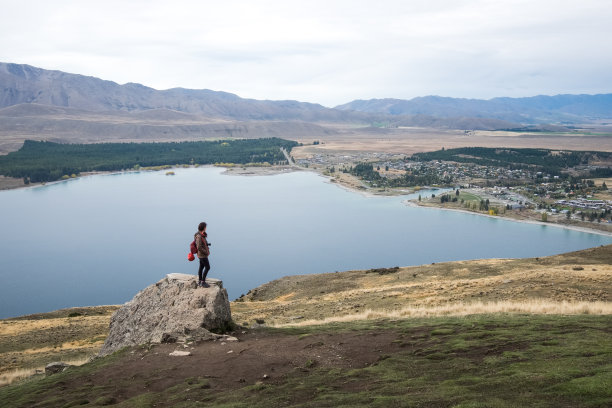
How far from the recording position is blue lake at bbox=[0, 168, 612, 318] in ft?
165

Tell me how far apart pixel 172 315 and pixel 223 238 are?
52.5m

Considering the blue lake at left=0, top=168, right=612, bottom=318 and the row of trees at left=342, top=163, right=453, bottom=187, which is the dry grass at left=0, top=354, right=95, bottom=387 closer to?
the blue lake at left=0, top=168, right=612, bottom=318

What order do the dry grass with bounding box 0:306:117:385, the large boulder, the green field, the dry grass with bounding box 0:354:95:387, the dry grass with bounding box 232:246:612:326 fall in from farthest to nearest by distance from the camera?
the dry grass with bounding box 232:246:612:326 → the dry grass with bounding box 0:306:117:385 → the dry grass with bounding box 0:354:95:387 → the large boulder → the green field

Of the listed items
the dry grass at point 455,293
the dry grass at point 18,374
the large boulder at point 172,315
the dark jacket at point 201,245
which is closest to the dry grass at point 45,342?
the dry grass at point 18,374

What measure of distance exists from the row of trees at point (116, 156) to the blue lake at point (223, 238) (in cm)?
2410

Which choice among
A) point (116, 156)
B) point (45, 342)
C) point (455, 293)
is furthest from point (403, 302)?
point (116, 156)

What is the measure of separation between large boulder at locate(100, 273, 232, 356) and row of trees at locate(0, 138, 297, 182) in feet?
397

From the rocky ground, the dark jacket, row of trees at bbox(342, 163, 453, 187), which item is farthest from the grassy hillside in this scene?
row of trees at bbox(342, 163, 453, 187)

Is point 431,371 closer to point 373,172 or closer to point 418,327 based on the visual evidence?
point 418,327

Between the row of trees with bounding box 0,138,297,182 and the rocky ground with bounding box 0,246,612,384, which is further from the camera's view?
the row of trees with bounding box 0,138,297,182

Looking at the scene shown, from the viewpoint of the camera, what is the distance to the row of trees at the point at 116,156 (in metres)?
127

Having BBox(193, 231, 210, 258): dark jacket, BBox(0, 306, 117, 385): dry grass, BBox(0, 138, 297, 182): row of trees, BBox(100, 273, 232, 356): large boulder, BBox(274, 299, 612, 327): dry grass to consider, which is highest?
BBox(0, 138, 297, 182): row of trees

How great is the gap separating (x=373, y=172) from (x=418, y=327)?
362 ft

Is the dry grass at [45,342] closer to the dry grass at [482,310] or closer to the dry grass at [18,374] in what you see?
the dry grass at [18,374]
